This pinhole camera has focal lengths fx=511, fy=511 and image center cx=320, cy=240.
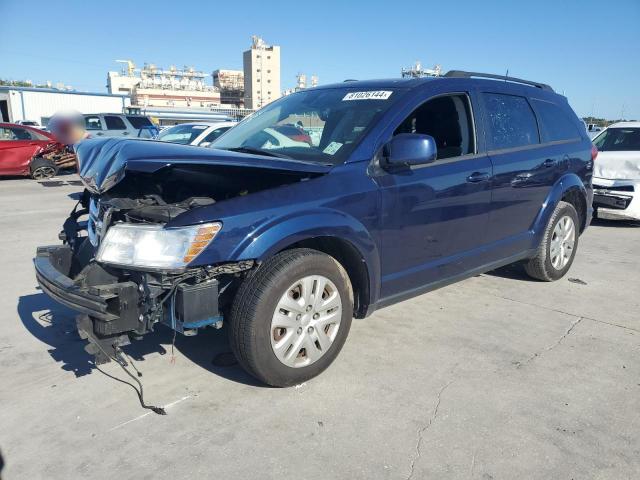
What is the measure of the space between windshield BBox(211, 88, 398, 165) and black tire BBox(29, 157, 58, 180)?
456 inches

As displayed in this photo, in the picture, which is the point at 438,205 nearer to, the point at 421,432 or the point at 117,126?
the point at 421,432

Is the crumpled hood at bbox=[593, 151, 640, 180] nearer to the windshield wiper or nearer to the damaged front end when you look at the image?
the windshield wiper

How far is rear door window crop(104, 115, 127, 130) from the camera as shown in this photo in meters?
18.1

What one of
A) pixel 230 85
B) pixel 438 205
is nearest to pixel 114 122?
pixel 438 205

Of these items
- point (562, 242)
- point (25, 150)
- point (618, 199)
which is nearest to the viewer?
point (562, 242)

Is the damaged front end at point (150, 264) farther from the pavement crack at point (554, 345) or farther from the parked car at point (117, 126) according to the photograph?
the parked car at point (117, 126)

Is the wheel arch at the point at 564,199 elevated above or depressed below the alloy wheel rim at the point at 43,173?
above

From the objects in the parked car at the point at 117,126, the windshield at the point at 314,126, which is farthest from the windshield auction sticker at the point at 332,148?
the parked car at the point at 117,126

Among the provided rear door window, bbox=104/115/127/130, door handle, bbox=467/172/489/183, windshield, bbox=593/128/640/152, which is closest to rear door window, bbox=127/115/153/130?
rear door window, bbox=104/115/127/130

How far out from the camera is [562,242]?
16.9ft

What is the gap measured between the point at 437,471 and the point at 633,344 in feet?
7.53

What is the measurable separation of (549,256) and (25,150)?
1348 centimetres

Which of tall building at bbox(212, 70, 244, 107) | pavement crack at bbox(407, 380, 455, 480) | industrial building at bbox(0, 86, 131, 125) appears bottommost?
pavement crack at bbox(407, 380, 455, 480)

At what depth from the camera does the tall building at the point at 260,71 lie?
146m
